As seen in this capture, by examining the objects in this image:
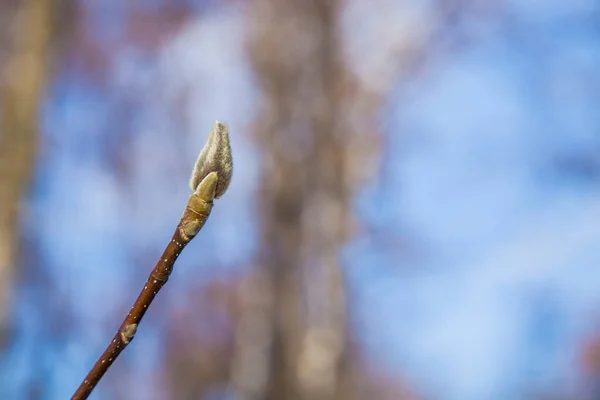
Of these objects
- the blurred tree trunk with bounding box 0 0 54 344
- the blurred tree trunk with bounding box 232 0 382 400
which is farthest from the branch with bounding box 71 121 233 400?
the blurred tree trunk with bounding box 232 0 382 400

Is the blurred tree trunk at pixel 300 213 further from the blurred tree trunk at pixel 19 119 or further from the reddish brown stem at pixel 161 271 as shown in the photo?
the reddish brown stem at pixel 161 271

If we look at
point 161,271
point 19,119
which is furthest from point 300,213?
point 161,271

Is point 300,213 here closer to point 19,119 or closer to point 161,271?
point 19,119

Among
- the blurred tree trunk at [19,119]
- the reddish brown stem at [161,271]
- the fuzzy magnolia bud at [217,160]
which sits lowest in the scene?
the reddish brown stem at [161,271]

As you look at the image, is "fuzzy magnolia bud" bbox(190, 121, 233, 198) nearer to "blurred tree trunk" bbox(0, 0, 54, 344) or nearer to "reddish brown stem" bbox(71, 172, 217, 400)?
"reddish brown stem" bbox(71, 172, 217, 400)

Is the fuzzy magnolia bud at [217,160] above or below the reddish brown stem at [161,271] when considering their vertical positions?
above

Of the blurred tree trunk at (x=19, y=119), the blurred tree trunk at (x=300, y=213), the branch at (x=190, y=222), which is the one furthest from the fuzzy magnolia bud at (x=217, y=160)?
the blurred tree trunk at (x=300, y=213)
